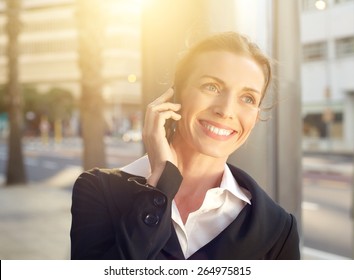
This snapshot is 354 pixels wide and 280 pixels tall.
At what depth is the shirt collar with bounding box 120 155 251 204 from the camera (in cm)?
204

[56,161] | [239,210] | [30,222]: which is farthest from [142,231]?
[56,161]

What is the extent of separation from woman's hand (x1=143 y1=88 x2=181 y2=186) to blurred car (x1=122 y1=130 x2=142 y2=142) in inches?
14.4

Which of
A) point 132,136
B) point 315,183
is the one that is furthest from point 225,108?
point 315,183

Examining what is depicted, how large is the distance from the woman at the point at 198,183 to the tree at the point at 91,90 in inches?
65.2

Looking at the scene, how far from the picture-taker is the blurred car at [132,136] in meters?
2.49

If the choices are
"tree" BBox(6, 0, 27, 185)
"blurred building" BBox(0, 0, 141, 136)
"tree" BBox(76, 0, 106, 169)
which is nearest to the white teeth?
"blurred building" BBox(0, 0, 141, 136)

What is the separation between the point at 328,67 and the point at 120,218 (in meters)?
1.63

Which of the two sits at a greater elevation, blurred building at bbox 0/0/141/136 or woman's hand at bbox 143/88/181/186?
blurred building at bbox 0/0/141/136

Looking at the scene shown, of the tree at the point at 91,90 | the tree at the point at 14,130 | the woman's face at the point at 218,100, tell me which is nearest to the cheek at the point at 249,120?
the woman's face at the point at 218,100

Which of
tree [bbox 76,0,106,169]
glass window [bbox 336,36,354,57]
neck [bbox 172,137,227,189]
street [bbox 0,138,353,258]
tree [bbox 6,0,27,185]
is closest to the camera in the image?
neck [bbox 172,137,227,189]

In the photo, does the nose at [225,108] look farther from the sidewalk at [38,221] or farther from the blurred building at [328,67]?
the sidewalk at [38,221]

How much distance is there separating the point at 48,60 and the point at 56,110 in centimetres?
287

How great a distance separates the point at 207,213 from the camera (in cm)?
208

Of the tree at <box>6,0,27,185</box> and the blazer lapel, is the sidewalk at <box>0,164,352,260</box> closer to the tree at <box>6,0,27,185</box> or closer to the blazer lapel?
the tree at <box>6,0,27,185</box>
